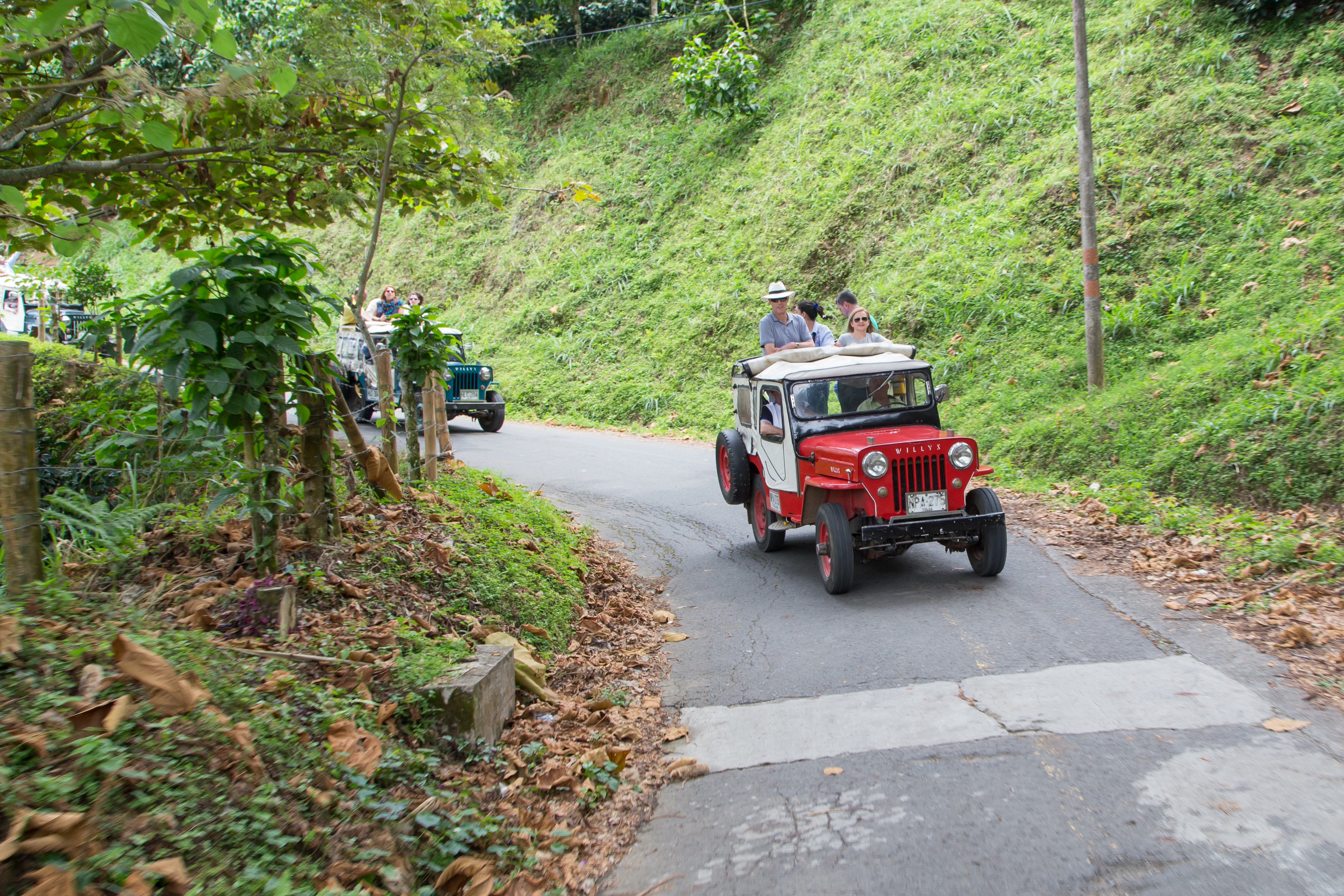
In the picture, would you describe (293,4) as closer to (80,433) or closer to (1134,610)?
(80,433)

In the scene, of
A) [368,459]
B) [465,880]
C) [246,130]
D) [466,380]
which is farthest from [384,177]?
[466,380]

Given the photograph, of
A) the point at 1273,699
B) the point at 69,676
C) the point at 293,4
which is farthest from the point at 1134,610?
the point at 293,4

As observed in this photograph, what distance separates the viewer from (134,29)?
10.4ft

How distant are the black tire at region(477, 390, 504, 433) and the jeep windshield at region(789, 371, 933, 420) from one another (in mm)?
9887

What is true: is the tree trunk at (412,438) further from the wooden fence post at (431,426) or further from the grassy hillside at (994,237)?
the grassy hillside at (994,237)

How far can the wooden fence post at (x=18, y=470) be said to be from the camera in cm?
360

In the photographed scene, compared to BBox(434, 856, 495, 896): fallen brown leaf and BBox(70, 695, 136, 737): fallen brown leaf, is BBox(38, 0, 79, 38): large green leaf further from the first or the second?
BBox(434, 856, 495, 896): fallen brown leaf

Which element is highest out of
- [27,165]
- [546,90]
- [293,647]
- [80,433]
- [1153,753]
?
[546,90]

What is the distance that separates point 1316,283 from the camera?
10086 millimetres

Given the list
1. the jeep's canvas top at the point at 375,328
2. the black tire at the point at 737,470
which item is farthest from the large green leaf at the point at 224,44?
the jeep's canvas top at the point at 375,328

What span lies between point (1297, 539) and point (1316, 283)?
5064mm

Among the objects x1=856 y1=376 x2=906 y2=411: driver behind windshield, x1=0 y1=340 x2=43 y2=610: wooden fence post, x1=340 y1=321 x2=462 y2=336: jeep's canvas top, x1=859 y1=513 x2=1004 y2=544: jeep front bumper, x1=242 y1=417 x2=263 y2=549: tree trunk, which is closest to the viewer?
x1=0 y1=340 x2=43 y2=610: wooden fence post

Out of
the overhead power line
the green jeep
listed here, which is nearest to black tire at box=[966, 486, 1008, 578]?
the green jeep

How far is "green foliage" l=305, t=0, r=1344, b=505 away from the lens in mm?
9680
